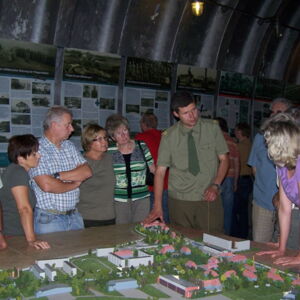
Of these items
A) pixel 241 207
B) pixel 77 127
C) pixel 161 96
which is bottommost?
pixel 241 207

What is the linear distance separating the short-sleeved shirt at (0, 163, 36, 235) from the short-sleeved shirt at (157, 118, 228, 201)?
1355 mm

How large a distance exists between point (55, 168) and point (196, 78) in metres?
4.07

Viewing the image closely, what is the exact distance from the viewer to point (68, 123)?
4.08 meters

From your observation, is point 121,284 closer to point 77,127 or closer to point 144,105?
point 77,127

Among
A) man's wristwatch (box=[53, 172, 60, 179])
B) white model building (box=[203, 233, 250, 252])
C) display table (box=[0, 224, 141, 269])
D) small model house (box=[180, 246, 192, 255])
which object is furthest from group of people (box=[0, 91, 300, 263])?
small model house (box=[180, 246, 192, 255])

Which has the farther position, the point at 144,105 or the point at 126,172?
the point at 144,105

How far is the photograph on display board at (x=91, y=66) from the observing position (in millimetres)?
5992

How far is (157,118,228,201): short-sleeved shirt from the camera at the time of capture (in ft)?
15.1

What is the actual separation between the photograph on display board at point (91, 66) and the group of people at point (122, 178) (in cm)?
143

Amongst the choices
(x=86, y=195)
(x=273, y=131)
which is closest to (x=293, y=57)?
(x=86, y=195)

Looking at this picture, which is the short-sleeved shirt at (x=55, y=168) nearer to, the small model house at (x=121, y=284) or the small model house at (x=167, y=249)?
the small model house at (x=167, y=249)

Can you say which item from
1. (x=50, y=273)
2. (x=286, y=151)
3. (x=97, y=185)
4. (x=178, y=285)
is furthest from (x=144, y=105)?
(x=178, y=285)

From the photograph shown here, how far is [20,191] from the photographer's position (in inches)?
140

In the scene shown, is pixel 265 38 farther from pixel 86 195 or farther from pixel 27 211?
pixel 27 211
